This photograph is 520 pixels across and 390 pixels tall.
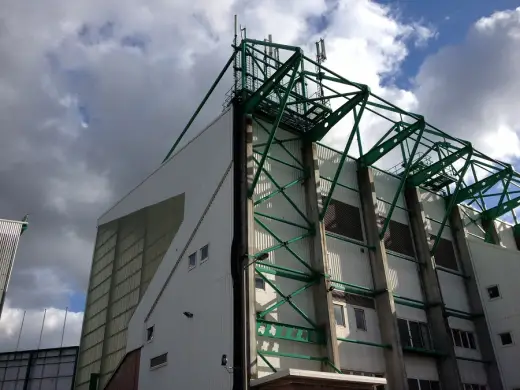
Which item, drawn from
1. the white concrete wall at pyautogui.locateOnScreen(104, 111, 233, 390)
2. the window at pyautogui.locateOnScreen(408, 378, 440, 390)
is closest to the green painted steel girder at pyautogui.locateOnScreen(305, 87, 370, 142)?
the white concrete wall at pyautogui.locateOnScreen(104, 111, 233, 390)

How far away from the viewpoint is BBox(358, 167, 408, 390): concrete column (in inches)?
969

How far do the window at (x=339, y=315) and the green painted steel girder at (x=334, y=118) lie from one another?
10072mm

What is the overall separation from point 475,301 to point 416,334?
703cm

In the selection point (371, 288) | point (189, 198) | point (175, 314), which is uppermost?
point (189, 198)

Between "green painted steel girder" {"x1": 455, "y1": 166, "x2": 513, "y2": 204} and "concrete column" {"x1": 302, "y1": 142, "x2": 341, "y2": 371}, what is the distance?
48.4ft

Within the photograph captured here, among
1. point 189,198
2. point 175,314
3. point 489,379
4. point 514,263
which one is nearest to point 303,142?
point 189,198

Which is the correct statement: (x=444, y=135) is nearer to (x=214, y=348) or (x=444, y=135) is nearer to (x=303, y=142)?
(x=303, y=142)

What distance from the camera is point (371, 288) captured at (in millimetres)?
27484

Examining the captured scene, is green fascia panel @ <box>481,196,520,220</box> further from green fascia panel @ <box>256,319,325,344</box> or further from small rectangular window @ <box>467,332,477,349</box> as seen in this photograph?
green fascia panel @ <box>256,319,325,344</box>

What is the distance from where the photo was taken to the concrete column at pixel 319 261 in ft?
74.5

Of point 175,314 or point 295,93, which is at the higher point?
point 295,93

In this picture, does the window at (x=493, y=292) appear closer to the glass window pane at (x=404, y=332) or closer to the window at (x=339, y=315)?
the glass window pane at (x=404, y=332)

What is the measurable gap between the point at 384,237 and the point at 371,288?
4.09 m

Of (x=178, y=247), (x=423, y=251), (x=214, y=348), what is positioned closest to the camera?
(x=214, y=348)
